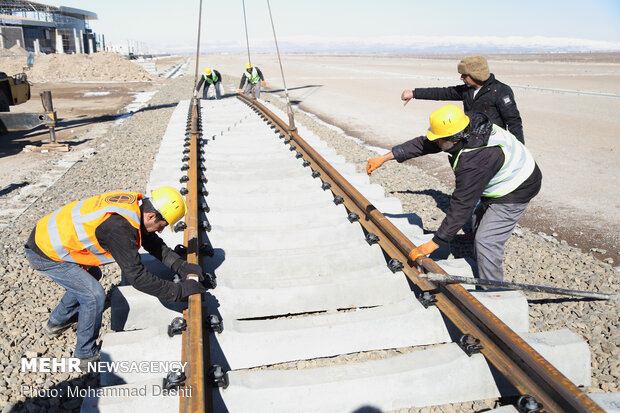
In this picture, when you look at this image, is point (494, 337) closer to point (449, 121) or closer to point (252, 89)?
point (449, 121)

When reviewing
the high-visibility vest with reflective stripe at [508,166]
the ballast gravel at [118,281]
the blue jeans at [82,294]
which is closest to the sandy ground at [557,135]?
the ballast gravel at [118,281]

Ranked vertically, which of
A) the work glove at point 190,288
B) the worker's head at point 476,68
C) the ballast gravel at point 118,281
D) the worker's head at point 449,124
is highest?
the worker's head at point 476,68

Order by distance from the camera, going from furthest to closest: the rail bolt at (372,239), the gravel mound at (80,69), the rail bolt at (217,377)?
the gravel mound at (80,69), the rail bolt at (372,239), the rail bolt at (217,377)

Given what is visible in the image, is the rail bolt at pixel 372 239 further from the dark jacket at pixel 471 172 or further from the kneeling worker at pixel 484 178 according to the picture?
the dark jacket at pixel 471 172

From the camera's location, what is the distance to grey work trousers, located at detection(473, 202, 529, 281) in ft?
13.4

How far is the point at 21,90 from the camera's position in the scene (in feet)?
44.7

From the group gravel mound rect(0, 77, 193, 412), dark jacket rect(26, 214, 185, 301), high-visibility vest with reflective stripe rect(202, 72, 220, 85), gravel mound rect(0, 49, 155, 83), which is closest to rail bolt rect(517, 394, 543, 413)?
dark jacket rect(26, 214, 185, 301)

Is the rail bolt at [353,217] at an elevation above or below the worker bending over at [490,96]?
below

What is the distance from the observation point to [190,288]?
10.8 ft

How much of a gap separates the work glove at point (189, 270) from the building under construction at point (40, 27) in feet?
234

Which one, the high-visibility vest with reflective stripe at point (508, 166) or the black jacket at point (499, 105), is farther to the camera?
A: the black jacket at point (499, 105)

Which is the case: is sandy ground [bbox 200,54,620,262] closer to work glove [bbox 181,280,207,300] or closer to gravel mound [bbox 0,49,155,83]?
work glove [bbox 181,280,207,300]

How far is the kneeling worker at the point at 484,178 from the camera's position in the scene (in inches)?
139

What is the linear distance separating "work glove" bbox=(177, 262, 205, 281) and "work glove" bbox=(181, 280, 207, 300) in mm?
155
